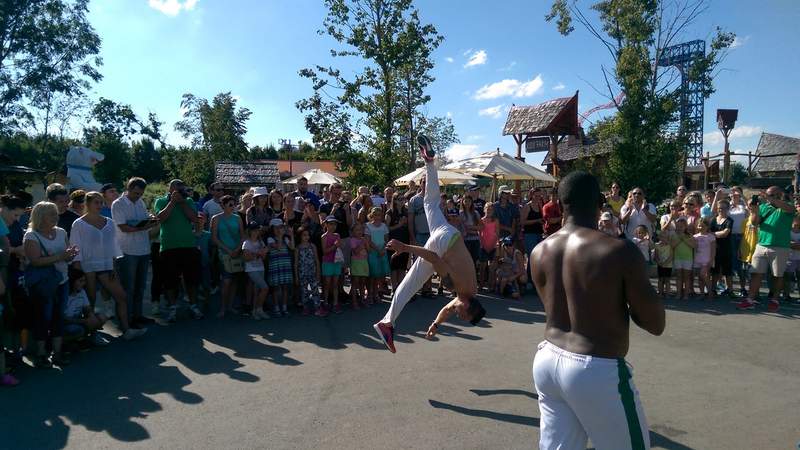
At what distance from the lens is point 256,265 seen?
7.69 m

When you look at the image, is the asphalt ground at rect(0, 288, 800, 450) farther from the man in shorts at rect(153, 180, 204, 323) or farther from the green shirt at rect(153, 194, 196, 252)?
the green shirt at rect(153, 194, 196, 252)

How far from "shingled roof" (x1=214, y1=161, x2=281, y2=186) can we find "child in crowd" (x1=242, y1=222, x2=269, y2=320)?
27978 millimetres

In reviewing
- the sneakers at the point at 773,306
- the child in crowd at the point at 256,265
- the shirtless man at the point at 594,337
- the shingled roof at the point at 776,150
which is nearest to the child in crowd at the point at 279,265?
the child in crowd at the point at 256,265

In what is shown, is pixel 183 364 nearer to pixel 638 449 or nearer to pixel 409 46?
pixel 638 449

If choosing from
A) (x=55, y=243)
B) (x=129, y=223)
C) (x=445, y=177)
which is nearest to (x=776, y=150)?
(x=445, y=177)

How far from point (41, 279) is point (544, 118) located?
23946mm

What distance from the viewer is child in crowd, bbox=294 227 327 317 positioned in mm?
8039

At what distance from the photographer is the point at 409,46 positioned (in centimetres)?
1525

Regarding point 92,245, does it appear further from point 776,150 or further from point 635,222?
point 776,150

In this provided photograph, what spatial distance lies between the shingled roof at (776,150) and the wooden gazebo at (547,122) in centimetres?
2099

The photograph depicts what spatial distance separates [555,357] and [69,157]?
1127 centimetres

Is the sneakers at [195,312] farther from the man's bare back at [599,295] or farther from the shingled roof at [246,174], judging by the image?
the shingled roof at [246,174]

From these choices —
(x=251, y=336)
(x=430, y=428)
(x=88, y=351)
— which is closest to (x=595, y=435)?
(x=430, y=428)

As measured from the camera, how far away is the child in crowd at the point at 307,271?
316 inches
